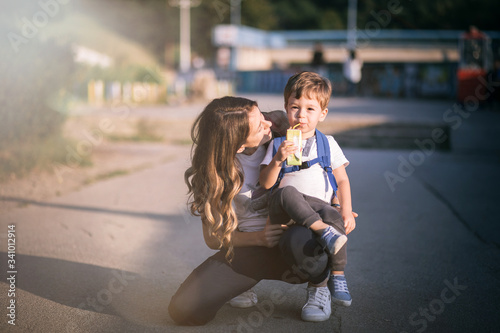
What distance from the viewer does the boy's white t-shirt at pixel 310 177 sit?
301 cm

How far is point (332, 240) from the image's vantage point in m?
2.73

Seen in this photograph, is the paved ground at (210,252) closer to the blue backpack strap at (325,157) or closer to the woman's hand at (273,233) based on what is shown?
the woman's hand at (273,233)

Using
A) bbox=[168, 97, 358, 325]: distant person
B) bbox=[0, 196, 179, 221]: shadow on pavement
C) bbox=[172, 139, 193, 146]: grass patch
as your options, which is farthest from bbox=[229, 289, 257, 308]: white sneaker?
bbox=[172, 139, 193, 146]: grass patch

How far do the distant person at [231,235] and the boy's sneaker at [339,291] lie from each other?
0.06 metres

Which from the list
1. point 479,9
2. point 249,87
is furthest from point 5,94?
point 479,9

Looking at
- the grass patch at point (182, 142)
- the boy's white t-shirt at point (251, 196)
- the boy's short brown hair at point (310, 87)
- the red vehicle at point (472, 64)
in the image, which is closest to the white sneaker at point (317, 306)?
the boy's white t-shirt at point (251, 196)

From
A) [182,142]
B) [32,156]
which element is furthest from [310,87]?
[182,142]

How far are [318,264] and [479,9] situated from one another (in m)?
Answer: 60.9

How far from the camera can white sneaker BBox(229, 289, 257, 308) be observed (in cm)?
325

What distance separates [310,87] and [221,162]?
0.65 m

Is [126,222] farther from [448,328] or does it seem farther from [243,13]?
[243,13]

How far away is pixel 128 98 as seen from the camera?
23359 mm

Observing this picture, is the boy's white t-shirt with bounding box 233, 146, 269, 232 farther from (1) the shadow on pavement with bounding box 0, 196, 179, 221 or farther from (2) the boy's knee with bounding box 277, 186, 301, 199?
(1) the shadow on pavement with bounding box 0, 196, 179, 221

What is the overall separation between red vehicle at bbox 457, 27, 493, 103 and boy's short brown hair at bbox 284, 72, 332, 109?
18.0m
